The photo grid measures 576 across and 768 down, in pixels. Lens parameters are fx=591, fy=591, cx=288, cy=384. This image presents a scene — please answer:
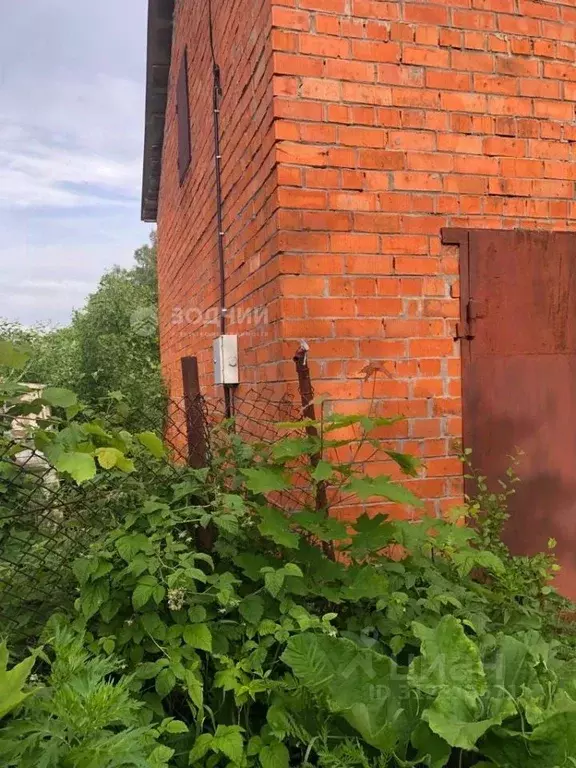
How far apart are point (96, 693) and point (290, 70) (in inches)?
107

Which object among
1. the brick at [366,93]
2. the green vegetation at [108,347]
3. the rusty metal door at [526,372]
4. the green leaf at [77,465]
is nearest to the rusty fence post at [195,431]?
the green leaf at [77,465]

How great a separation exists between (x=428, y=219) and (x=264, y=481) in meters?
1.71

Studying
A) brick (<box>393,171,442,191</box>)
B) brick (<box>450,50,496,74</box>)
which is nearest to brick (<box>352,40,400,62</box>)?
brick (<box>450,50,496,74</box>)

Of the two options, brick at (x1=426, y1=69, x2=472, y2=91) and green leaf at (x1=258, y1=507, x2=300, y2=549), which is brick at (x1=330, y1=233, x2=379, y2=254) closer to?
brick at (x1=426, y1=69, x2=472, y2=91)

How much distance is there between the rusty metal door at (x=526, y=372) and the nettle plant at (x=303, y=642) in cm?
89

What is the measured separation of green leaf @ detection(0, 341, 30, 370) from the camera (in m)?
1.74

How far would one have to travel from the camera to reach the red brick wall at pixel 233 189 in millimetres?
3059

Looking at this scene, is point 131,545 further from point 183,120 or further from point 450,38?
point 183,120

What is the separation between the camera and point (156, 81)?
8055 mm

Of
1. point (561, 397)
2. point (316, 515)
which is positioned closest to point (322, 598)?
point (316, 515)

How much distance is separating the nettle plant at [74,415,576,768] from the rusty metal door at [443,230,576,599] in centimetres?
89

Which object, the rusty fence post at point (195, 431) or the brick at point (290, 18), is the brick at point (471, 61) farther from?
the rusty fence post at point (195, 431)

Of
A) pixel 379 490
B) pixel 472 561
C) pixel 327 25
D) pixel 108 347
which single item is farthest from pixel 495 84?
pixel 108 347

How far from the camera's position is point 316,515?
7.46 ft
